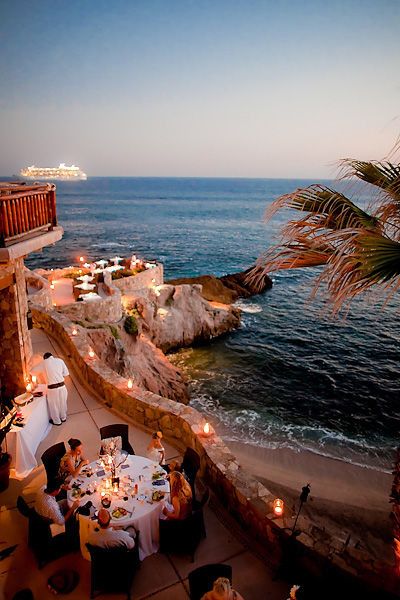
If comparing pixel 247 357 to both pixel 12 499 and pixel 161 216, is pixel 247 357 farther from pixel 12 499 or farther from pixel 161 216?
pixel 161 216

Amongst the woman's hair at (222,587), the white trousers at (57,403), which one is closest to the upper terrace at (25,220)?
the white trousers at (57,403)

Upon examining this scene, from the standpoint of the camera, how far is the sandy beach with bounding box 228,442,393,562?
1069cm

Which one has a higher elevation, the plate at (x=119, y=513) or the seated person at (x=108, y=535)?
the plate at (x=119, y=513)

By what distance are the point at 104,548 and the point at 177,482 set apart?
1233 millimetres

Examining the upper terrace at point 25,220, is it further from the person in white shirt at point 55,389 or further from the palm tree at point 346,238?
the palm tree at point 346,238

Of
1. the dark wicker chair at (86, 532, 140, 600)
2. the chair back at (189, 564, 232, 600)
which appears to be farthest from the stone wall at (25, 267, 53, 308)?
the chair back at (189, 564, 232, 600)

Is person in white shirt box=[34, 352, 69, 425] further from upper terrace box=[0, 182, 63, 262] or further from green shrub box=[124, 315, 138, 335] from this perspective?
green shrub box=[124, 315, 138, 335]

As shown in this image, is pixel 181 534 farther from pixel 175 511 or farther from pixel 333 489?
pixel 333 489

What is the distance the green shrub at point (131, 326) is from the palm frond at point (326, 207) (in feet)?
56.1

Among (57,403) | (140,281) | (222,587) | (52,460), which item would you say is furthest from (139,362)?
(222,587)

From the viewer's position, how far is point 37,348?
1311 cm

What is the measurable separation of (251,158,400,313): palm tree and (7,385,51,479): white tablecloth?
5757mm

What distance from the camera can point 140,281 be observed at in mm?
26047

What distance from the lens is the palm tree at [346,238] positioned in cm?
355
